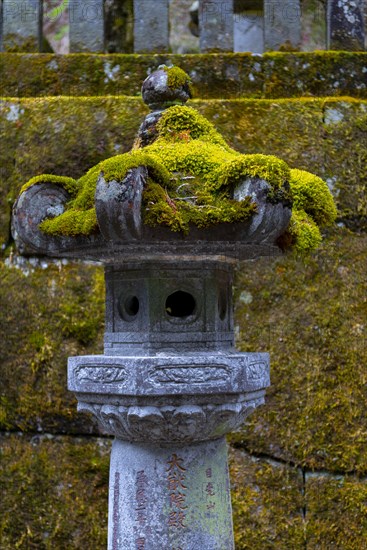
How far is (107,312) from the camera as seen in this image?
254 cm

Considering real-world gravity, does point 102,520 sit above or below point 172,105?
below

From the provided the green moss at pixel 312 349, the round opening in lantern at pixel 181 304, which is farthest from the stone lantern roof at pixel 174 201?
the green moss at pixel 312 349

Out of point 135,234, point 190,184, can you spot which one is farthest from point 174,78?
point 135,234

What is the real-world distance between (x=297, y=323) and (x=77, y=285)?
4.62 ft

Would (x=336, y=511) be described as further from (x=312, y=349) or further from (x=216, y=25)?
(x=216, y=25)

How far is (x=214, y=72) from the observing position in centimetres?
414

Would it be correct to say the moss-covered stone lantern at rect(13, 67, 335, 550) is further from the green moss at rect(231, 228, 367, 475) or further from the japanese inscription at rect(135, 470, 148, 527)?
the green moss at rect(231, 228, 367, 475)

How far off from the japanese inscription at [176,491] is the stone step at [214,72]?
2.62m

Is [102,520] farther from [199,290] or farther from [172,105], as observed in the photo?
[172,105]

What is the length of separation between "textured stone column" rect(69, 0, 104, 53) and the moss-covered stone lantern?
1877 millimetres

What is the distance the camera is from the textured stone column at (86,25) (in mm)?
4023

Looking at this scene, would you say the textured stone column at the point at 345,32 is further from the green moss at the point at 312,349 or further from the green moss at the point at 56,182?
the green moss at the point at 56,182

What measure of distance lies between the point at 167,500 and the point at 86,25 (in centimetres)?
313

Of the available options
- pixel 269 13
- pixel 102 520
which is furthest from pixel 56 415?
pixel 269 13
